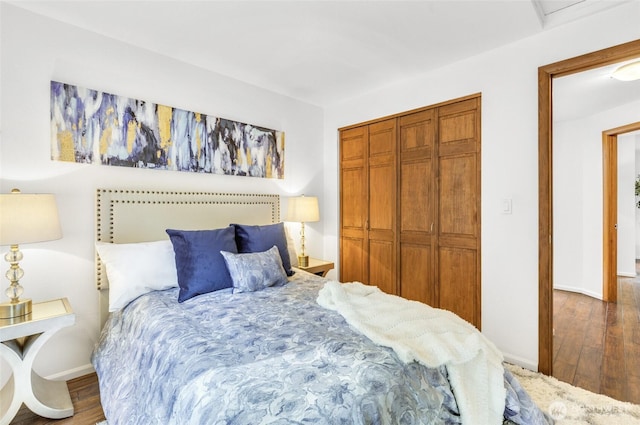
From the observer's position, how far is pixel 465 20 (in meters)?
2.19

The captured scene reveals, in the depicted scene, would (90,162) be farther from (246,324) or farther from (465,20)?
(465,20)

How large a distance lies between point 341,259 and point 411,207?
119 cm

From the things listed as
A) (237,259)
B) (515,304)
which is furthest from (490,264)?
(237,259)

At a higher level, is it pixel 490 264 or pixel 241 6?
pixel 241 6

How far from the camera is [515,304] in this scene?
248 cm

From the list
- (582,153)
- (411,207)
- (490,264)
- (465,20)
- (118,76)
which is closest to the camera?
(465,20)

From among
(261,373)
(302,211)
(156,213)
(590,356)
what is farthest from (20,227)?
(590,356)

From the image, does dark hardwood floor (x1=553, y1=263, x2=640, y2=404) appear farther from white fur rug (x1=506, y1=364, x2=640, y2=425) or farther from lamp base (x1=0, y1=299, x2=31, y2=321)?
lamp base (x1=0, y1=299, x2=31, y2=321)

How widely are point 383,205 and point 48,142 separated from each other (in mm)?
2911

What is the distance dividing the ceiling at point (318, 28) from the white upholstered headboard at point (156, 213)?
47.4 inches

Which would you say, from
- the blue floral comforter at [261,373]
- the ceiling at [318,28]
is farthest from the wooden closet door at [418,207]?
the blue floral comforter at [261,373]

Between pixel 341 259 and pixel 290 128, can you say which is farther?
pixel 341 259

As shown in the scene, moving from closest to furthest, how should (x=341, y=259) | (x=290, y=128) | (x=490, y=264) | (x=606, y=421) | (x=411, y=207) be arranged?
(x=606, y=421) → (x=490, y=264) → (x=411, y=207) → (x=290, y=128) → (x=341, y=259)

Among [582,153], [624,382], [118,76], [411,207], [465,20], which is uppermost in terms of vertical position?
[465,20]
